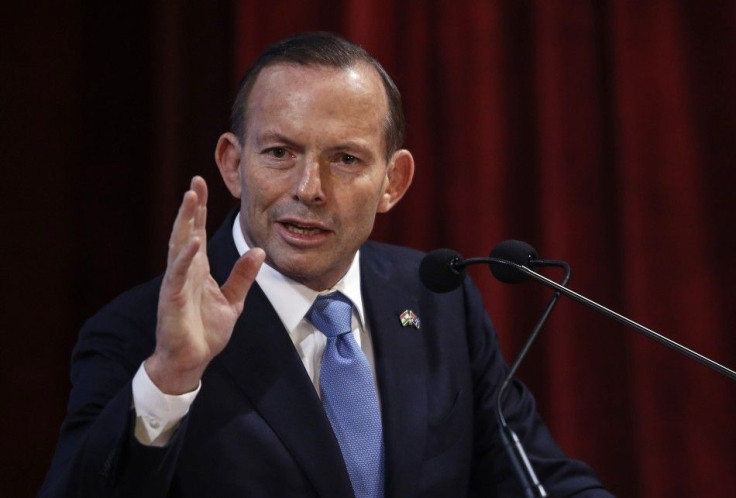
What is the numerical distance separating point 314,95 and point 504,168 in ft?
2.78

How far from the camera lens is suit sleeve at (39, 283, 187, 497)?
4.27 feet

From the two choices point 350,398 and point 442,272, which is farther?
point 350,398

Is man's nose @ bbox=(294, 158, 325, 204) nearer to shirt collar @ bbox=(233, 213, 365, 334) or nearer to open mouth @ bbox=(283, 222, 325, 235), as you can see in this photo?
open mouth @ bbox=(283, 222, 325, 235)

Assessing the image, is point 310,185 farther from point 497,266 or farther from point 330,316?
point 497,266

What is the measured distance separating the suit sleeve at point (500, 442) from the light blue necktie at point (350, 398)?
0.30 m

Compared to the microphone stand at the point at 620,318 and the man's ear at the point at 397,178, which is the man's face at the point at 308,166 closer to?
the man's ear at the point at 397,178

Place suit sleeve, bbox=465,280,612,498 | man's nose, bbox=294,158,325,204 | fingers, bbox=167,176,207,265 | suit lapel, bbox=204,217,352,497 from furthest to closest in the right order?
1. suit sleeve, bbox=465,280,612,498
2. man's nose, bbox=294,158,325,204
3. suit lapel, bbox=204,217,352,497
4. fingers, bbox=167,176,207,265

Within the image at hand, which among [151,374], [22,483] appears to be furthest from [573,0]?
[22,483]

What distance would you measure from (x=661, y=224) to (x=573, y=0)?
641mm

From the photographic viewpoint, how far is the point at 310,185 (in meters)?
1.68

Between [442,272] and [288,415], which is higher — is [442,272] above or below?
above

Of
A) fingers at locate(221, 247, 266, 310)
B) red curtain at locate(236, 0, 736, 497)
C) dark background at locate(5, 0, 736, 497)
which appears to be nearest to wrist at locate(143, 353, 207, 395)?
fingers at locate(221, 247, 266, 310)

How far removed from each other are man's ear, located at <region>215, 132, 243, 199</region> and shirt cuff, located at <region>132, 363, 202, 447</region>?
628 mm

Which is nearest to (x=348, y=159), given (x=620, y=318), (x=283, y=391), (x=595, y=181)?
(x=283, y=391)
